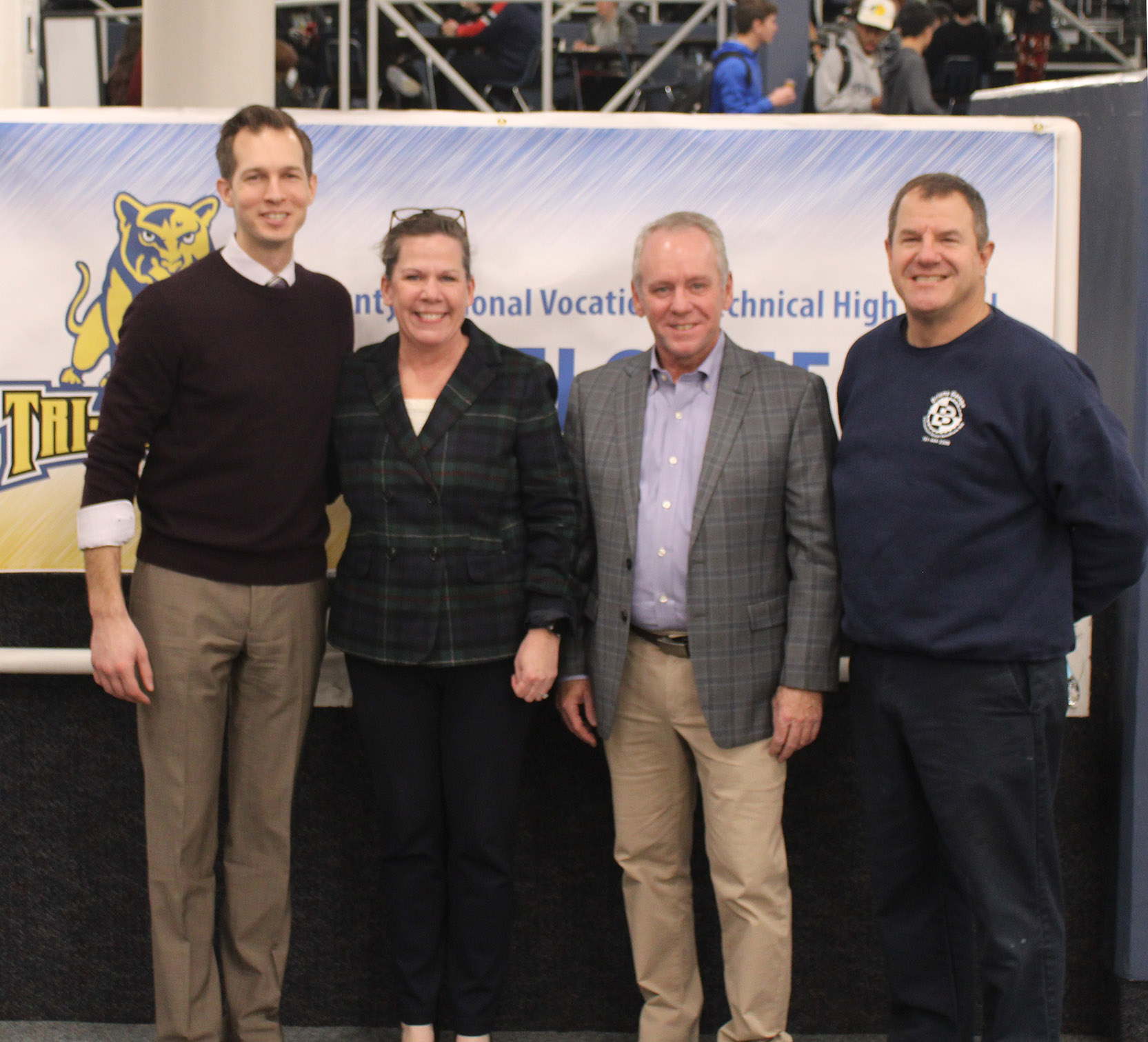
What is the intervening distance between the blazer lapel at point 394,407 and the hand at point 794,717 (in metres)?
0.78

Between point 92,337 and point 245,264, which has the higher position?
point 245,264

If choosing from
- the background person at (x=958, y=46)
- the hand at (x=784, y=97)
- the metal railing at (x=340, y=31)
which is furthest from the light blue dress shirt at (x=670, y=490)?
the background person at (x=958, y=46)

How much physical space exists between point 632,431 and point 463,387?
34 cm

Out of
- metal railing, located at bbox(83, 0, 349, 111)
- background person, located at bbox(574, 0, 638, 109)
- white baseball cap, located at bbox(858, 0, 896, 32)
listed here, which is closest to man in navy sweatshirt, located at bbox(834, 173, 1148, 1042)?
white baseball cap, located at bbox(858, 0, 896, 32)

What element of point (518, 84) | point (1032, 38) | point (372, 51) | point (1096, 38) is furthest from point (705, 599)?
→ point (1096, 38)

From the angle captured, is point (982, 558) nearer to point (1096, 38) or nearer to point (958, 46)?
point (958, 46)

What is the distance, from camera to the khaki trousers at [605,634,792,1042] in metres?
2.29

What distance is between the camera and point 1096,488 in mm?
1991

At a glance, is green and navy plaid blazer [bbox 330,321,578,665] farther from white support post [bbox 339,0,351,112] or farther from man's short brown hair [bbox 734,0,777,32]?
white support post [bbox 339,0,351,112]

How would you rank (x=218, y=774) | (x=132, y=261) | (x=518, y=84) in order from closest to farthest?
1. (x=218, y=774)
2. (x=132, y=261)
3. (x=518, y=84)

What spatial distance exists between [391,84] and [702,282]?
574cm

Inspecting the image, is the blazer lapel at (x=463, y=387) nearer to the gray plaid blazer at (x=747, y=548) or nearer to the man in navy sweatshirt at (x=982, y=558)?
the gray plaid blazer at (x=747, y=548)

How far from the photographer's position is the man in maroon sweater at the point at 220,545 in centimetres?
225

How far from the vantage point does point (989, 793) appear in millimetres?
2070
